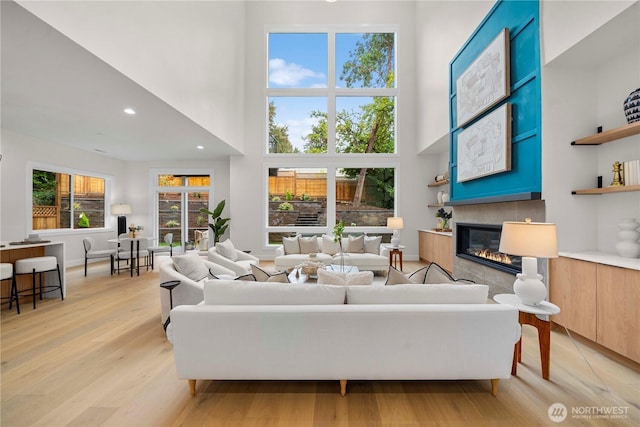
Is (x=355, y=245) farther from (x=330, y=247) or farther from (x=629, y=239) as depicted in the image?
(x=629, y=239)

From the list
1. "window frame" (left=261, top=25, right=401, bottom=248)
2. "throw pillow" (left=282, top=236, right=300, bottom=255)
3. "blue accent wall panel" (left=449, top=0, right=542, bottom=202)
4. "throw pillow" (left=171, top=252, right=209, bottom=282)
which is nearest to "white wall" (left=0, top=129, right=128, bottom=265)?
"window frame" (left=261, top=25, right=401, bottom=248)

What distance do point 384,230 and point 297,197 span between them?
2.51 meters

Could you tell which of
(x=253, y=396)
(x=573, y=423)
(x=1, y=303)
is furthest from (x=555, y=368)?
(x=1, y=303)

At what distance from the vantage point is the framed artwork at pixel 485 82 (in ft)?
11.8

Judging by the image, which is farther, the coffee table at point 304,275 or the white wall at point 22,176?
the white wall at point 22,176

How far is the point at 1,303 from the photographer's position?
3736 mm

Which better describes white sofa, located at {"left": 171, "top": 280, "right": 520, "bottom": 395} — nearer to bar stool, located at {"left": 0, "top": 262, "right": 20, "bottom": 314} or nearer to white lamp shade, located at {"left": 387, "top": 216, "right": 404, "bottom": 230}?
bar stool, located at {"left": 0, "top": 262, "right": 20, "bottom": 314}

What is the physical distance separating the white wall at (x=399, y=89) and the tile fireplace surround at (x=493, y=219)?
7.90 feet

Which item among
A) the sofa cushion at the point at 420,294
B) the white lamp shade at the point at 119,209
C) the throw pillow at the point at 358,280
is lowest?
the sofa cushion at the point at 420,294

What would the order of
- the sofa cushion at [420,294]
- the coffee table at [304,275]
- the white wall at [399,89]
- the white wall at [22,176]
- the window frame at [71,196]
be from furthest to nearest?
the white wall at [399,89] → the window frame at [71,196] → the white wall at [22,176] → the coffee table at [304,275] → the sofa cushion at [420,294]

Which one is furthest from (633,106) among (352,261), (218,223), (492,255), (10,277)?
(218,223)

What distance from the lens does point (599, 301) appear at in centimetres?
251

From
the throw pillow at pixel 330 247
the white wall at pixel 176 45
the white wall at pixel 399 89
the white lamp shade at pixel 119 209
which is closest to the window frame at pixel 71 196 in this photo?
the white lamp shade at pixel 119 209

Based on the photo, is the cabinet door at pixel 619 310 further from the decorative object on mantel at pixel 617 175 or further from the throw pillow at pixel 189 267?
the throw pillow at pixel 189 267
